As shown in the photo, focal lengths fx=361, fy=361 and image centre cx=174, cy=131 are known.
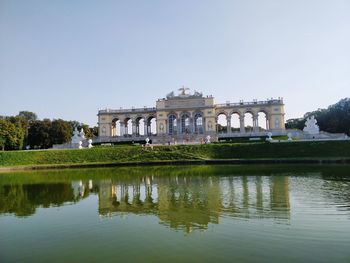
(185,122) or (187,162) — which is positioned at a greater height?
(185,122)

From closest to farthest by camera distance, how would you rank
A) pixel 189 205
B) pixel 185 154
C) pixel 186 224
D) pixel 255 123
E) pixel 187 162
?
pixel 186 224, pixel 189 205, pixel 187 162, pixel 185 154, pixel 255 123

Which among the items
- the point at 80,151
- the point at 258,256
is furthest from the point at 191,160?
the point at 258,256

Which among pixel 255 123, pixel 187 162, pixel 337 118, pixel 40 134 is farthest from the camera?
pixel 255 123

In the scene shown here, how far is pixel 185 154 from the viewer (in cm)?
4375

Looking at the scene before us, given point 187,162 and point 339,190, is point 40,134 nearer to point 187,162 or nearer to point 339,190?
point 187,162

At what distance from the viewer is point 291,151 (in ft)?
134

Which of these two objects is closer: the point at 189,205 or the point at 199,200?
the point at 189,205

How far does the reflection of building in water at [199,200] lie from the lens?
12750 mm

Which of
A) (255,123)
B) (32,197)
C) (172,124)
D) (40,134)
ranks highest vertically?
(172,124)

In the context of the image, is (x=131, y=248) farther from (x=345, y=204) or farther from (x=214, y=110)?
(x=214, y=110)

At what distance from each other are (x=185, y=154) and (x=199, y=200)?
2792cm

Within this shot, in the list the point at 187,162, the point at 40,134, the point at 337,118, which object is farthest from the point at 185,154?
the point at 40,134

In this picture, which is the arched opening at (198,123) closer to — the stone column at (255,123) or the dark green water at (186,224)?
the stone column at (255,123)

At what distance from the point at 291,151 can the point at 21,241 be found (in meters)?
34.8
